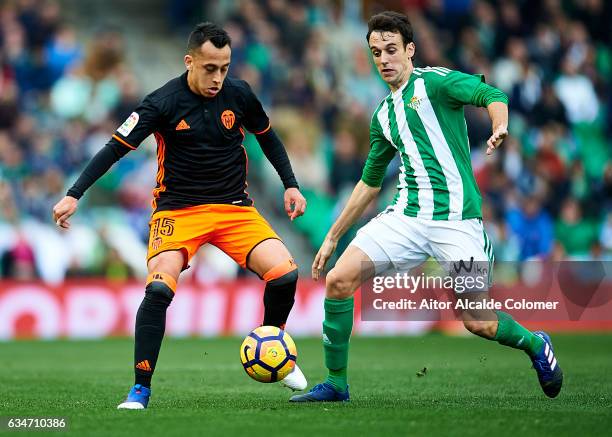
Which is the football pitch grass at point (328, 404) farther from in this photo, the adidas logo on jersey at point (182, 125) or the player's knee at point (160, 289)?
the adidas logo on jersey at point (182, 125)

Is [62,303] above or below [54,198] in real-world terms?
below

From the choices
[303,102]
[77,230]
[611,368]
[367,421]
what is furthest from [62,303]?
[367,421]

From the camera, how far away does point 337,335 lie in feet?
25.3

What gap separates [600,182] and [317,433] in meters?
13.9

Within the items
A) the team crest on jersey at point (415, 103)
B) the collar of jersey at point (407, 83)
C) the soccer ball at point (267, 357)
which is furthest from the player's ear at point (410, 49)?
the soccer ball at point (267, 357)

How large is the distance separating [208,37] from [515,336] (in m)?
Answer: 2.90

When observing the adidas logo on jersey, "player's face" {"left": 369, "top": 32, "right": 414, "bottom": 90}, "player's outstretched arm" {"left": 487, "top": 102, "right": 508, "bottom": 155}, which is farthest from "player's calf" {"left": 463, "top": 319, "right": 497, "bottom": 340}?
the adidas logo on jersey

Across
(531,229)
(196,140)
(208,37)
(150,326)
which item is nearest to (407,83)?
(208,37)

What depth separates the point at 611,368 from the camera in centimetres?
1041

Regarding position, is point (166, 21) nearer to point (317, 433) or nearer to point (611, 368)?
point (611, 368)

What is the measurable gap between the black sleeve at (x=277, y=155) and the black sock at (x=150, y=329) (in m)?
1.45

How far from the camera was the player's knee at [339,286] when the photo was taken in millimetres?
7555

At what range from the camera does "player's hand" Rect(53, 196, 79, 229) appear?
23.5 ft

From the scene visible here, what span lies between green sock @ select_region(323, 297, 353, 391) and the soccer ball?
0.28 m
